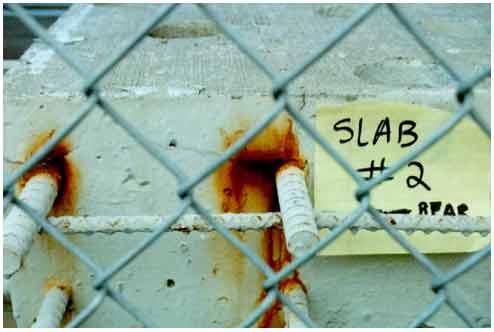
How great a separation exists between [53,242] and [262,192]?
269mm

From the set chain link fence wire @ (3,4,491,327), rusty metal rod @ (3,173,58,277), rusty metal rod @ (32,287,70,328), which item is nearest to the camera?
chain link fence wire @ (3,4,491,327)

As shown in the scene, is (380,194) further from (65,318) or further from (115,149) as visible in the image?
(65,318)

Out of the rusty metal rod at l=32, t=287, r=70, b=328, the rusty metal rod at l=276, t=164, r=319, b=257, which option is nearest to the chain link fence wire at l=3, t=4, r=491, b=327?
the rusty metal rod at l=276, t=164, r=319, b=257

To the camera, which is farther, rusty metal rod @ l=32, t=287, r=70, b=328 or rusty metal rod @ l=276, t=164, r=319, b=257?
rusty metal rod @ l=32, t=287, r=70, b=328

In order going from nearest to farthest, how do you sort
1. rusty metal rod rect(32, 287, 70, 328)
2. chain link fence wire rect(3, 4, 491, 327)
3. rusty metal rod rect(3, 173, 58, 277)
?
chain link fence wire rect(3, 4, 491, 327)
rusty metal rod rect(3, 173, 58, 277)
rusty metal rod rect(32, 287, 70, 328)

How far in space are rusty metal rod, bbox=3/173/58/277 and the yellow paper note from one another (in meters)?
0.32

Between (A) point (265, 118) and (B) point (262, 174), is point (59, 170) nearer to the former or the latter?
(B) point (262, 174)

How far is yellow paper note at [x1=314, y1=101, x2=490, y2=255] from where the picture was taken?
75cm

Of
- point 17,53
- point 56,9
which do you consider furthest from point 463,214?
point 17,53

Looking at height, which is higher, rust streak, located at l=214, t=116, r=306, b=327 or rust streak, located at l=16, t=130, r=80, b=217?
rust streak, located at l=16, t=130, r=80, b=217

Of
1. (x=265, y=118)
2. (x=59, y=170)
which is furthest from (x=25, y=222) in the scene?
(x=265, y=118)

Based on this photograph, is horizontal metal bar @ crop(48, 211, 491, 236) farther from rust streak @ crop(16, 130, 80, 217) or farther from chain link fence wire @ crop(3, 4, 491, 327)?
chain link fence wire @ crop(3, 4, 491, 327)

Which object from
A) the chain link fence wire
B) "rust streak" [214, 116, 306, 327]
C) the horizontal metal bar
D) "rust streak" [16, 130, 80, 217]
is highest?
"rust streak" [16, 130, 80, 217]

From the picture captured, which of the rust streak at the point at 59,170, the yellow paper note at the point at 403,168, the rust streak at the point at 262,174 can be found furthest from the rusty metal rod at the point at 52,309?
the yellow paper note at the point at 403,168
